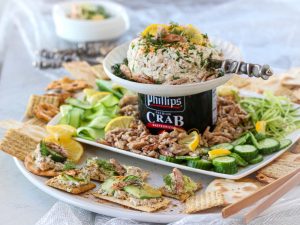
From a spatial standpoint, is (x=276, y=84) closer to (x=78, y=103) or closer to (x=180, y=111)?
(x=180, y=111)

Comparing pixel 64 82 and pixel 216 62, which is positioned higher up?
pixel 216 62

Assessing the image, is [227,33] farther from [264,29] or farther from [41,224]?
[41,224]

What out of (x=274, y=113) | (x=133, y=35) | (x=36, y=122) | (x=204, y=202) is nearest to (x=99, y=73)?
(x=36, y=122)

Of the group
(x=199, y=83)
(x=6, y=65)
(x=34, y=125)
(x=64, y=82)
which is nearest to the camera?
(x=199, y=83)

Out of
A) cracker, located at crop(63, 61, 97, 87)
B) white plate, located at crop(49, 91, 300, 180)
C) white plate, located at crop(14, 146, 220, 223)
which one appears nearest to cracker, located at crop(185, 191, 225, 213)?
white plate, located at crop(14, 146, 220, 223)

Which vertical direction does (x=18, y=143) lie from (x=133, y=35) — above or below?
above

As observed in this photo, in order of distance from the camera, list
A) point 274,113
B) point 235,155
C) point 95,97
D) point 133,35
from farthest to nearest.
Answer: point 133,35, point 95,97, point 274,113, point 235,155

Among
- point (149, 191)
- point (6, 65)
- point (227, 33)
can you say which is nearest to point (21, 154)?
point (149, 191)

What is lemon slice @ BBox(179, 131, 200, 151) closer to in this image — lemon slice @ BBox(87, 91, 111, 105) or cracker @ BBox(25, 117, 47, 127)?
lemon slice @ BBox(87, 91, 111, 105)
